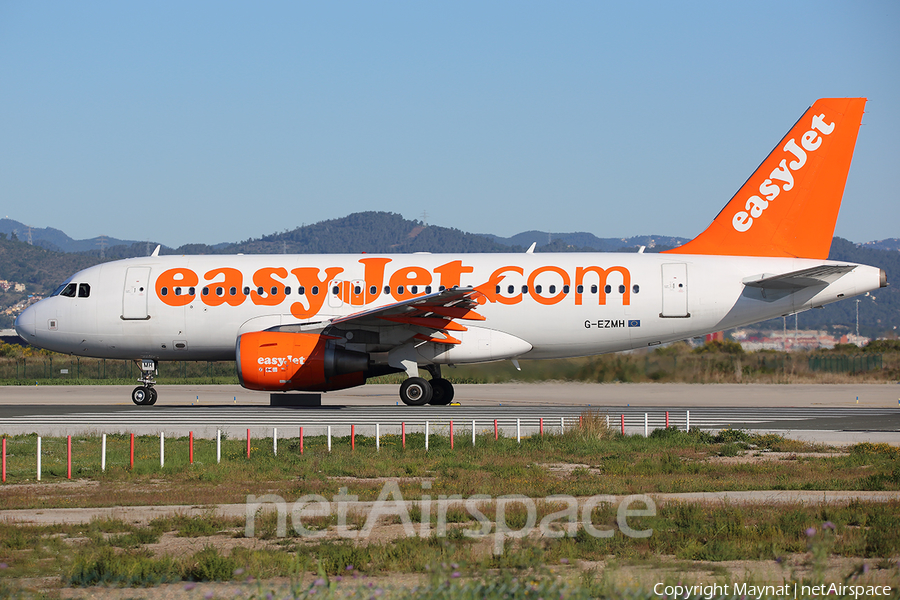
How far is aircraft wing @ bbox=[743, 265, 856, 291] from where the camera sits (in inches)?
1073

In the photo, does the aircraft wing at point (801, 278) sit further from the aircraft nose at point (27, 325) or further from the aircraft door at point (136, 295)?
the aircraft nose at point (27, 325)

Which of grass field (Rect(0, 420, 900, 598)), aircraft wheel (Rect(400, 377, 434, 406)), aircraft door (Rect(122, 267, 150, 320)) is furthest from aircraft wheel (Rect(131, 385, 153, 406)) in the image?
grass field (Rect(0, 420, 900, 598))

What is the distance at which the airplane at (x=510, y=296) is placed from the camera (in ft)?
91.4

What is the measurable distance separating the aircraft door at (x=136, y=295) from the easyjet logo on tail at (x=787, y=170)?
19836mm

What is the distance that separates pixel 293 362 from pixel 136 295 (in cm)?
730

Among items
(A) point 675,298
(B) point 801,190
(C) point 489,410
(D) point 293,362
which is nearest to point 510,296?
(C) point 489,410

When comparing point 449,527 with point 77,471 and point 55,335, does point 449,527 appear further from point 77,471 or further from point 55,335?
point 55,335

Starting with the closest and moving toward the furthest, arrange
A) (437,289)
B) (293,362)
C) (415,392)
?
(293,362) → (415,392) → (437,289)

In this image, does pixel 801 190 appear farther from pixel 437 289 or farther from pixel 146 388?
pixel 146 388

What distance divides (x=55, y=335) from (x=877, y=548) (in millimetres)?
28722

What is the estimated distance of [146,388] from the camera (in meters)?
31.0

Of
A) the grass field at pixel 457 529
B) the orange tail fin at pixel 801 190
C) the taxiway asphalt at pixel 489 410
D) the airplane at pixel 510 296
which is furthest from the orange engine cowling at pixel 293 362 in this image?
the orange tail fin at pixel 801 190

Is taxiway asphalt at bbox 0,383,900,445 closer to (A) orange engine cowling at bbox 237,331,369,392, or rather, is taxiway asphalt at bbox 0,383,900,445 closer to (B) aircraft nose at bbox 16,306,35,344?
(A) orange engine cowling at bbox 237,331,369,392

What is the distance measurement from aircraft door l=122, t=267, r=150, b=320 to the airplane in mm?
48
